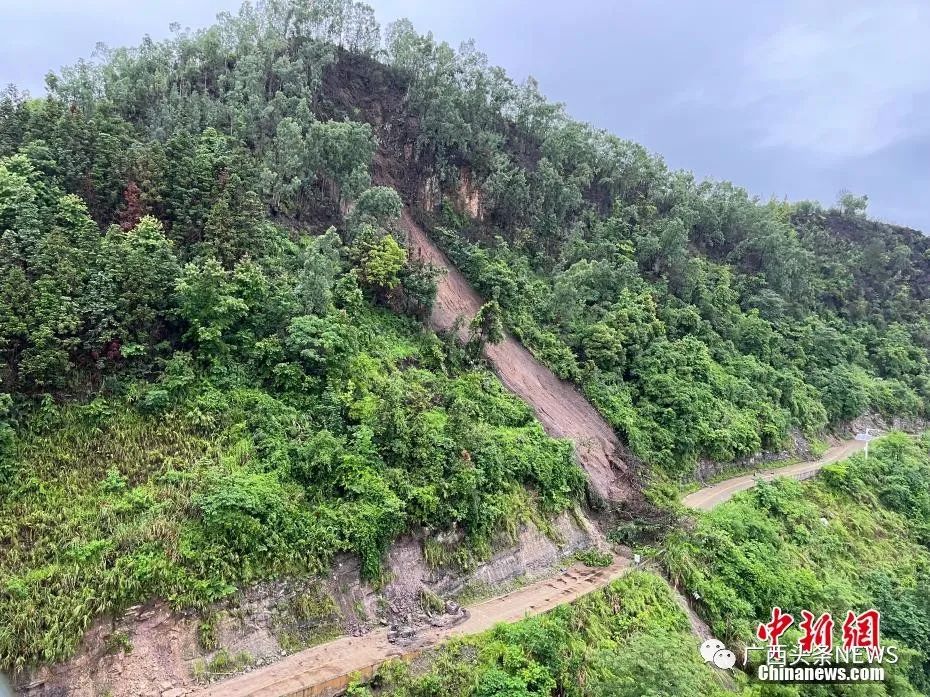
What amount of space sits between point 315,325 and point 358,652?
923 centimetres

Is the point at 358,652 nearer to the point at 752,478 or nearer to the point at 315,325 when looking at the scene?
the point at 315,325

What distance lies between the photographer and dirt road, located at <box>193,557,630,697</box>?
12078 millimetres

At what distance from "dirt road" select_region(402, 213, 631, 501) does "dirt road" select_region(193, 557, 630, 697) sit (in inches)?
259

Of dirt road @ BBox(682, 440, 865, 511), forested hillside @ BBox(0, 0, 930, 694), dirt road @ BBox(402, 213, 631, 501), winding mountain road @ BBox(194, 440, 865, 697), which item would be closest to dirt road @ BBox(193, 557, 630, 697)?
winding mountain road @ BBox(194, 440, 865, 697)

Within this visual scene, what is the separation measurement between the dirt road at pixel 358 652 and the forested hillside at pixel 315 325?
175cm

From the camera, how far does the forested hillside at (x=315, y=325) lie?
13320 mm

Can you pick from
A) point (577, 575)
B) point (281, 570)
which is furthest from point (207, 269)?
point (577, 575)

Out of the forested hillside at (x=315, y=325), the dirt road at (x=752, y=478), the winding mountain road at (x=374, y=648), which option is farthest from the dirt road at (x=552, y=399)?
the winding mountain road at (x=374, y=648)

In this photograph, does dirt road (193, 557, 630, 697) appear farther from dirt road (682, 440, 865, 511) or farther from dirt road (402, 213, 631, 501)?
dirt road (682, 440, 865, 511)

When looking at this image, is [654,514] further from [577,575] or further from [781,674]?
[781,674]

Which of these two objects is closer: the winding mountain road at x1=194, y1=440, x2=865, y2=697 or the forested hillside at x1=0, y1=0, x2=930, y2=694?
the winding mountain road at x1=194, y1=440, x2=865, y2=697

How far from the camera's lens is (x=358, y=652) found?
13.5 meters

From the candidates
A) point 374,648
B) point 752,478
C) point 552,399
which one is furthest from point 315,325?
point 752,478

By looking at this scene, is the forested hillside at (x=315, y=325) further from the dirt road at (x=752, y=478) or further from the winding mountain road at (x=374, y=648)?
the winding mountain road at (x=374, y=648)
